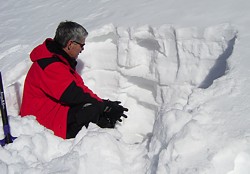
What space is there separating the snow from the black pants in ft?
0.80

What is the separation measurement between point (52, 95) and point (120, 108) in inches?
26.6

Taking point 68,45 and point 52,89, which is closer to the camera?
point 52,89

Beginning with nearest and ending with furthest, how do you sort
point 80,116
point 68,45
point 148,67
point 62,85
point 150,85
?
point 62,85 < point 80,116 < point 68,45 < point 148,67 < point 150,85

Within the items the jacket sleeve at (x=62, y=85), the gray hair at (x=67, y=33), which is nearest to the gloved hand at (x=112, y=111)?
the jacket sleeve at (x=62, y=85)

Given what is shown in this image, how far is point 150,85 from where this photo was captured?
12.5 ft

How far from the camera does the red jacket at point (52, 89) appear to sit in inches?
118

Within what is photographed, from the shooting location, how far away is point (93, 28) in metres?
4.05

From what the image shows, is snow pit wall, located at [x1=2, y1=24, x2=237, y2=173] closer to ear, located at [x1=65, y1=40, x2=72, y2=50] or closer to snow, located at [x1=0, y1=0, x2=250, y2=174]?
snow, located at [x1=0, y1=0, x2=250, y2=174]

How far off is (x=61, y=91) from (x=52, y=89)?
0.29ft

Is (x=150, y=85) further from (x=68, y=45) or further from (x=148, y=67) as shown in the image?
(x=68, y=45)

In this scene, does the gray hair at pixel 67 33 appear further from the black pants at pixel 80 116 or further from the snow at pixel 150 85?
the snow at pixel 150 85

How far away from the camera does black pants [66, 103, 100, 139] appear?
3.06 meters

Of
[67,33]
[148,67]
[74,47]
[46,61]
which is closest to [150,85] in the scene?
[148,67]

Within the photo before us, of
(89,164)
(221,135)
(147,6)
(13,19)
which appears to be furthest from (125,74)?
(13,19)
